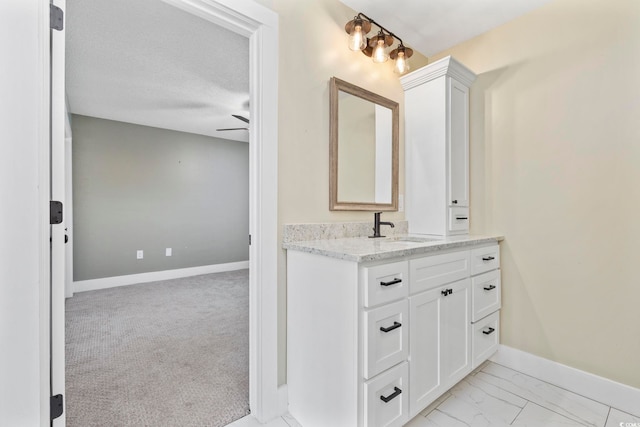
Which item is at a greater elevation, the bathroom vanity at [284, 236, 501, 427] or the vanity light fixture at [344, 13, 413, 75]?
the vanity light fixture at [344, 13, 413, 75]

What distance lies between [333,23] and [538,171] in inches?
64.3

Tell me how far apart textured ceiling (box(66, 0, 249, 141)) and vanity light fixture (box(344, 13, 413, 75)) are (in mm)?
962

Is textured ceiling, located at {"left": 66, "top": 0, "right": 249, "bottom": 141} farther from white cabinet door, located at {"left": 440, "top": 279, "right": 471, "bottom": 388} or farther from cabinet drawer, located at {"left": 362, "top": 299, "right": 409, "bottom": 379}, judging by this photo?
white cabinet door, located at {"left": 440, "top": 279, "right": 471, "bottom": 388}

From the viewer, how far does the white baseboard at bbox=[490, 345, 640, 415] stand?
1.59 metres

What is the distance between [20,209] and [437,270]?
1.75 meters

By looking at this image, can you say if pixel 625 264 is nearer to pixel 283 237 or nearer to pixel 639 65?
pixel 639 65

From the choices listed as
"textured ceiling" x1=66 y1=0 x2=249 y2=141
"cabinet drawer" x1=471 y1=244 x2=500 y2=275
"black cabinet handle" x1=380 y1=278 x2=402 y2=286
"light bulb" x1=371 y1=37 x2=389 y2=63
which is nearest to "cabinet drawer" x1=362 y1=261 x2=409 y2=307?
"black cabinet handle" x1=380 y1=278 x2=402 y2=286

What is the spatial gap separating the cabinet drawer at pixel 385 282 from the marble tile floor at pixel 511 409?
0.74 meters

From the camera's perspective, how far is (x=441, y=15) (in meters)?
1.99

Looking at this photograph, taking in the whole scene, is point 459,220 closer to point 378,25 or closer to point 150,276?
point 378,25

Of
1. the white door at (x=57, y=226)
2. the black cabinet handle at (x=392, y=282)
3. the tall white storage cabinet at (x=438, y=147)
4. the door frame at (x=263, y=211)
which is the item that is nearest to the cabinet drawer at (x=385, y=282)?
the black cabinet handle at (x=392, y=282)

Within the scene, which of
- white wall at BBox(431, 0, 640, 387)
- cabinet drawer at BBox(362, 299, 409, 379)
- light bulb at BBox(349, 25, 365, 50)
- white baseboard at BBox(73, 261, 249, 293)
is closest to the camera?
cabinet drawer at BBox(362, 299, 409, 379)

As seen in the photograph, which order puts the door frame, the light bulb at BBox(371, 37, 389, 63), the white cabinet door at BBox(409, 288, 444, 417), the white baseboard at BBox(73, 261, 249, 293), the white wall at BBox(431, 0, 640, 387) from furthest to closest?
the white baseboard at BBox(73, 261, 249, 293) < the light bulb at BBox(371, 37, 389, 63) < the white wall at BBox(431, 0, 640, 387) < the door frame < the white cabinet door at BBox(409, 288, 444, 417)

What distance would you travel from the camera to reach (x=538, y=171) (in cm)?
193
